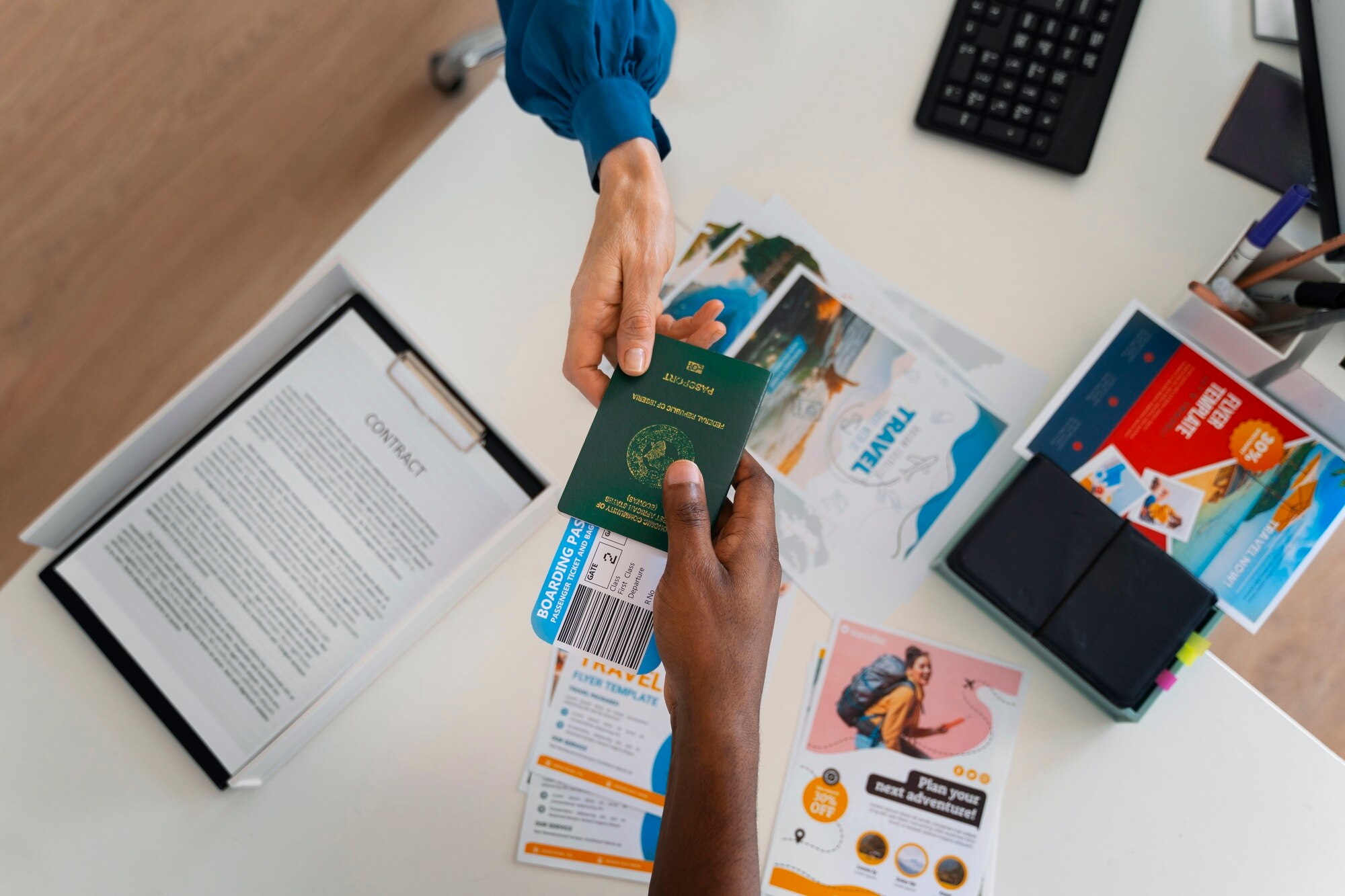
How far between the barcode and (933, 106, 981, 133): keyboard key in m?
0.64

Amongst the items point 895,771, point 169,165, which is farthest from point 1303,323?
point 169,165

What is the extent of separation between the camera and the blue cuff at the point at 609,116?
73 cm

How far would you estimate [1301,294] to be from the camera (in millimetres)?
653

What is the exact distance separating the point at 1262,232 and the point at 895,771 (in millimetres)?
605

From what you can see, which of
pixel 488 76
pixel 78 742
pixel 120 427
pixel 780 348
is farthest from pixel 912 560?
pixel 120 427

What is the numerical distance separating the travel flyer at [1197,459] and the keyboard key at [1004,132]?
8.8 inches

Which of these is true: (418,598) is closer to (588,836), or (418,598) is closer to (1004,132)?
(588,836)

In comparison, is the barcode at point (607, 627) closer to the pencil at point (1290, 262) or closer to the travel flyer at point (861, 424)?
the travel flyer at point (861, 424)

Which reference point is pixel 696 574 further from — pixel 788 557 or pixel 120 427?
pixel 120 427

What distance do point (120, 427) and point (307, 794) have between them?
904 millimetres

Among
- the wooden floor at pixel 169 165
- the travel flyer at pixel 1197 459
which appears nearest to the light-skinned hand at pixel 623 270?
the travel flyer at pixel 1197 459

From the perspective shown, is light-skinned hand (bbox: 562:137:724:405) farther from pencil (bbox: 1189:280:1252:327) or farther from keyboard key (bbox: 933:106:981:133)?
pencil (bbox: 1189:280:1252:327)

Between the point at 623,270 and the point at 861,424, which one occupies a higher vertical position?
the point at 623,270

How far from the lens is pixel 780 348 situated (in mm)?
802
